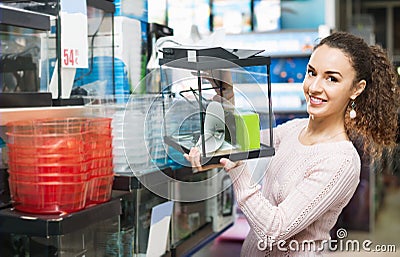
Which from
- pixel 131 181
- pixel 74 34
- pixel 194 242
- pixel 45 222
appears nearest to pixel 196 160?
pixel 131 181

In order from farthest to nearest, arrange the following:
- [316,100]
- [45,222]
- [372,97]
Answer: [372,97]
[316,100]
[45,222]

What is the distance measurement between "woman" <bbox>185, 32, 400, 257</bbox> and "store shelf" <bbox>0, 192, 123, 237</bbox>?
0.29 metres

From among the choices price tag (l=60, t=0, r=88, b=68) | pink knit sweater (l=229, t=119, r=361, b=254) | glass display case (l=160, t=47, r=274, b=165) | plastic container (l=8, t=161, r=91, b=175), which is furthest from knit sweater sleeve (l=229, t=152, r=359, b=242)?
price tag (l=60, t=0, r=88, b=68)

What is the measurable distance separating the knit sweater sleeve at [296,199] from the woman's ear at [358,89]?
0.20 m


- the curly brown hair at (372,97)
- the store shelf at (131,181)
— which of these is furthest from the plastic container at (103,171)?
the curly brown hair at (372,97)

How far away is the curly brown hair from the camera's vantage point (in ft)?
5.54

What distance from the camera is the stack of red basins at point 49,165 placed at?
1314 mm

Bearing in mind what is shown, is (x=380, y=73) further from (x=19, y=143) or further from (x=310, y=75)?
(x=19, y=143)

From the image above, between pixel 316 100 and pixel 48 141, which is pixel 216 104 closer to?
pixel 316 100

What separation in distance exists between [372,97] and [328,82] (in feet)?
0.67

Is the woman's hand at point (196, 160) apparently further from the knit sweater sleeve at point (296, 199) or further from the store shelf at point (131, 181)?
the store shelf at point (131, 181)

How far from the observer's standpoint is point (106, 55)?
1779 mm

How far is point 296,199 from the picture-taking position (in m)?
1.58

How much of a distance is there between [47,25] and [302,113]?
2874 millimetres
